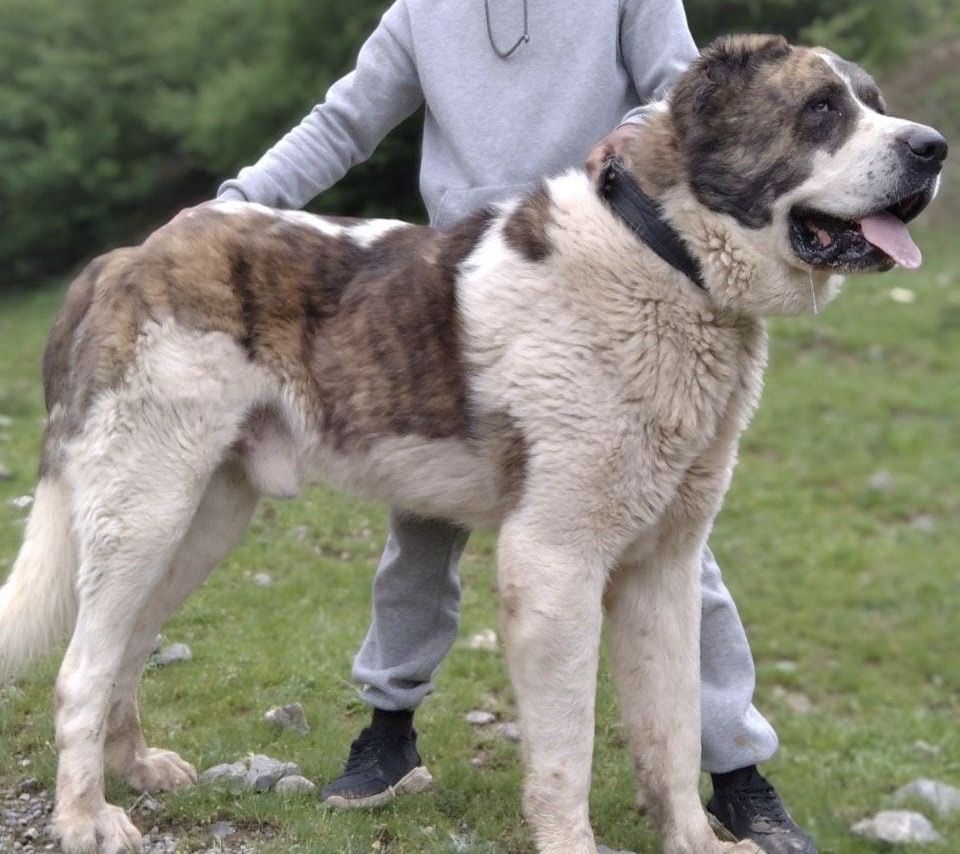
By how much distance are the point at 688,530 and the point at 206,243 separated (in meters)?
1.40

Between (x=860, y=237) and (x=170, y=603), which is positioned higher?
(x=860, y=237)

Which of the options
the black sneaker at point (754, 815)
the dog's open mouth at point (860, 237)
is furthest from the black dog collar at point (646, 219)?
the black sneaker at point (754, 815)

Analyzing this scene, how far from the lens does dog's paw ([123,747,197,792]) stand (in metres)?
4.04

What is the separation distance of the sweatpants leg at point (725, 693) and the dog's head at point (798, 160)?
38.3 inches

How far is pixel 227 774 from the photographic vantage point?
164 inches

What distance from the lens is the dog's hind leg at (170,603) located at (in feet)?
13.0

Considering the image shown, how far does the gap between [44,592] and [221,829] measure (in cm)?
78

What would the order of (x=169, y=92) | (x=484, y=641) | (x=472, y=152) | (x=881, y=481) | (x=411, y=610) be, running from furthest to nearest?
(x=169, y=92), (x=881, y=481), (x=484, y=641), (x=411, y=610), (x=472, y=152)

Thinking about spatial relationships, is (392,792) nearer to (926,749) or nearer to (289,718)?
(289,718)

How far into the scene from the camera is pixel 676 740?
12.4 ft

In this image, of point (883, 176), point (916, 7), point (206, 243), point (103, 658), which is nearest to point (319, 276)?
point (206, 243)

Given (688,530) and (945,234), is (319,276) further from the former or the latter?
(945,234)

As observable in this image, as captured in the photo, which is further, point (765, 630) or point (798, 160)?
point (765, 630)

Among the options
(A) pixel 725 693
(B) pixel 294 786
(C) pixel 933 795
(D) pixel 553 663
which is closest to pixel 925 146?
(D) pixel 553 663
